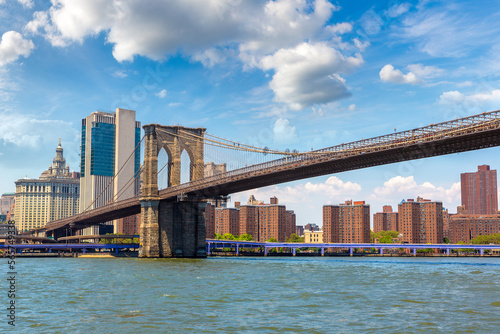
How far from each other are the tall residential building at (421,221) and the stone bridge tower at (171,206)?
12223 cm

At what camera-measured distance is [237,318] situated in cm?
2042

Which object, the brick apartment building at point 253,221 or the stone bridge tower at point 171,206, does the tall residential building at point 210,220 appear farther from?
the stone bridge tower at point 171,206

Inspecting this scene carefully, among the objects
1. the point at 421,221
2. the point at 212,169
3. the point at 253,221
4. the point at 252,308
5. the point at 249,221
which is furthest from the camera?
the point at 253,221

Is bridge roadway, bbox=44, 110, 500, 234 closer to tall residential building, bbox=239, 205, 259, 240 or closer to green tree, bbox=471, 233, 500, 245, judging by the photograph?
tall residential building, bbox=239, 205, 259, 240

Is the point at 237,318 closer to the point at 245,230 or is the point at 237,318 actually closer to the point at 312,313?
the point at 312,313

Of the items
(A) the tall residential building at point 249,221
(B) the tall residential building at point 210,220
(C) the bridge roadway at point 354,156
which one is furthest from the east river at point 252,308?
(A) the tall residential building at point 249,221

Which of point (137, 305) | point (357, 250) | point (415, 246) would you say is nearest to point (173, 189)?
point (137, 305)

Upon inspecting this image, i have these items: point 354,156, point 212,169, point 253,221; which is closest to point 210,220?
point 253,221

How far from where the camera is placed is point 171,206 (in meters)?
80.1

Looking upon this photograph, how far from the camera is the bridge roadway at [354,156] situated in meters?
44.5

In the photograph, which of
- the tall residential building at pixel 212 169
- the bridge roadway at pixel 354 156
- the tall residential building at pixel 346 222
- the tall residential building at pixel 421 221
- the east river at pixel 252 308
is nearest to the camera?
the east river at pixel 252 308

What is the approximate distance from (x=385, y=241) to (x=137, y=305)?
179 metres

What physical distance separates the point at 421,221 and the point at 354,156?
144 m

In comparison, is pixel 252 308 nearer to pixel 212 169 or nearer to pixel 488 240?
pixel 212 169
